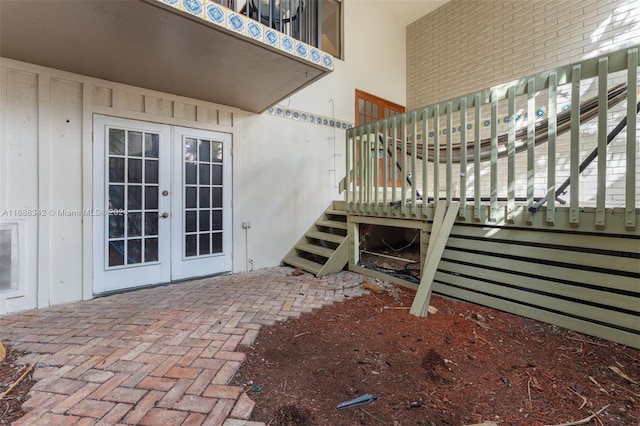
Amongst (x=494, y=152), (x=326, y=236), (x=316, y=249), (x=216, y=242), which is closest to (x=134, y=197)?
(x=216, y=242)

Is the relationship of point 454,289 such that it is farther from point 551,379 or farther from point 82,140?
point 82,140

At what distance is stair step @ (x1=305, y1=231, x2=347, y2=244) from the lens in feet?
13.4

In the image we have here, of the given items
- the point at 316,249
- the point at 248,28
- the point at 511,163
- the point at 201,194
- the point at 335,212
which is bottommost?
the point at 316,249

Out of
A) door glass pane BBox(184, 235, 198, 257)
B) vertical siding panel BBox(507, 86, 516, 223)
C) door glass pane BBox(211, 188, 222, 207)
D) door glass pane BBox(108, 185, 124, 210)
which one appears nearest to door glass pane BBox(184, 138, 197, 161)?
door glass pane BBox(211, 188, 222, 207)

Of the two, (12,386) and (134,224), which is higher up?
(134,224)

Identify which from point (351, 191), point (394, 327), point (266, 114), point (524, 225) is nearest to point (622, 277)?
point (524, 225)

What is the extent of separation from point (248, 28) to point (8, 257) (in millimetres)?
2944

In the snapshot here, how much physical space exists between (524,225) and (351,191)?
2152 mm

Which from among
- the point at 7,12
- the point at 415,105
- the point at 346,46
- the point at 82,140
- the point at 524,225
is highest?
the point at 346,46

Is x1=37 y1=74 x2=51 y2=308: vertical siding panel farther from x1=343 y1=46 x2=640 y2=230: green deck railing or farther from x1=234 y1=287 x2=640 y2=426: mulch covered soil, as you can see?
x1=343 y1=46 x2=640 y2=230: green deck railing

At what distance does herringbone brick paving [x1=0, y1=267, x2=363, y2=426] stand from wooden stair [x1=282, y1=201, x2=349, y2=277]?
54 centimetres

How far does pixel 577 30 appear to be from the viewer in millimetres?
3846

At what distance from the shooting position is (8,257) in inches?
99.3

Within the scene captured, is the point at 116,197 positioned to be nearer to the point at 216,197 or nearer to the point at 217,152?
the point at 216,197
